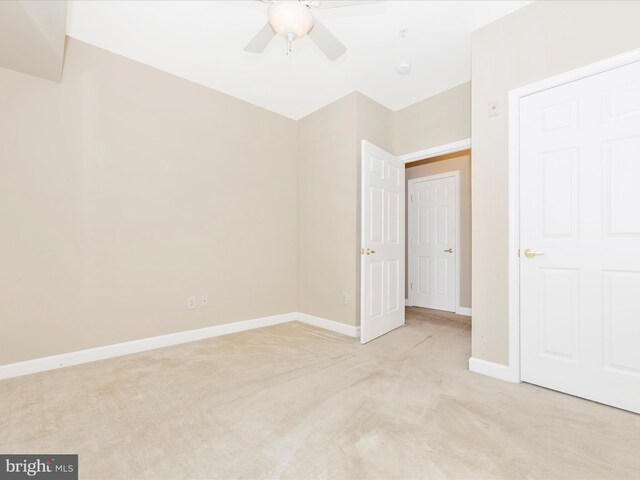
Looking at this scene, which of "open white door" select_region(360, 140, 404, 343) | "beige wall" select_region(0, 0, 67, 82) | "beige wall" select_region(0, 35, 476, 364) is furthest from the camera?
"open white door" select_region(360, 140, 404, 343)

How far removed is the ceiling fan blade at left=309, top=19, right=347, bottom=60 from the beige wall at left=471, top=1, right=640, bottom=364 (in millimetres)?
1253

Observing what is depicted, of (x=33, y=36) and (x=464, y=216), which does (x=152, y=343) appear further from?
(x=464, y=216)

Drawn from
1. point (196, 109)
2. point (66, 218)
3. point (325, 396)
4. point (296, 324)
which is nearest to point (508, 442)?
point (325, 396)

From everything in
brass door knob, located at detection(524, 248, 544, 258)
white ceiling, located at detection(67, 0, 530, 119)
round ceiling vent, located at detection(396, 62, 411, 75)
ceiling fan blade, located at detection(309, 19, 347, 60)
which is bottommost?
brass door knob, located at detection(524, 248, 544, 258)

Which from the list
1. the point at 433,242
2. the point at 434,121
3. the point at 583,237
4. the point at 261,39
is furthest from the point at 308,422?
the point at 433,242

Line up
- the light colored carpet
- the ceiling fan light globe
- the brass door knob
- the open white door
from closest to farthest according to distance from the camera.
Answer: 1. the light colored carpet
2. the ceiling fan light globe
3. the brass door knob
4. the open white door

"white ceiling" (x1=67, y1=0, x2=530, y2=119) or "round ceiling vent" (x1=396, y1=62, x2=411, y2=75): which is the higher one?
"white ceiling" (x1=67, y1=0, x2=530, y2=119)

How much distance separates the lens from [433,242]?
5203mm

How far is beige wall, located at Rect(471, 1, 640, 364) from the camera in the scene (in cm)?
210

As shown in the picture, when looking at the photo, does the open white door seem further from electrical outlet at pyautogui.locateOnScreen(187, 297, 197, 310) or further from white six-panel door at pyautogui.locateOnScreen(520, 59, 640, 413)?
electrical outlet at pyautogui.locateOnScreen(187, 297, 197, 310)

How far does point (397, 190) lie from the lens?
3.89 metres

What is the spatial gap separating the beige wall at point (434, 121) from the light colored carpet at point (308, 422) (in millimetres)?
2518

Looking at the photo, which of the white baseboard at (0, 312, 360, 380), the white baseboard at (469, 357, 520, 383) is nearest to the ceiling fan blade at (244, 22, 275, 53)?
the white baseboard at (0, 312, 360, 380)

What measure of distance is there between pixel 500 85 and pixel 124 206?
3.49 meters
